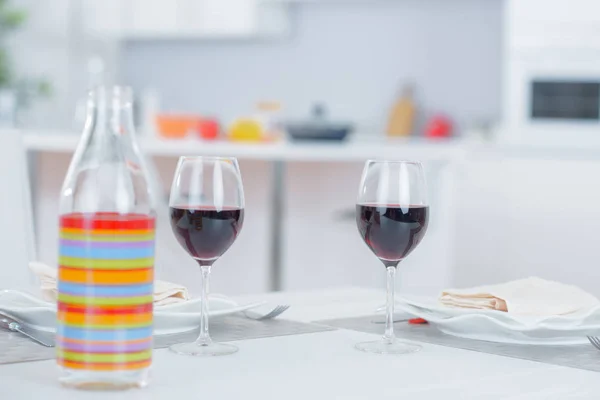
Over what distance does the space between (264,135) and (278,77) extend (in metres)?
1.31

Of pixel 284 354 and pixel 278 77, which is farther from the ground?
pixel 278 77

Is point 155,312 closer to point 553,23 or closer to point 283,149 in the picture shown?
point 283,149

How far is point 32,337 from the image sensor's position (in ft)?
3.01

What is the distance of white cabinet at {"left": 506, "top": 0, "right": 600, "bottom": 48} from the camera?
3953 millimetres

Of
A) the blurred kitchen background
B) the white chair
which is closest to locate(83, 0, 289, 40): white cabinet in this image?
the blurred kitchen background

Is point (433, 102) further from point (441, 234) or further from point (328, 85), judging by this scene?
point (441, 234)

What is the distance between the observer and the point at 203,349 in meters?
0.88

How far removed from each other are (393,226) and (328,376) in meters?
0.21

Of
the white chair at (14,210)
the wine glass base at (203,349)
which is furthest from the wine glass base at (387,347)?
the white chair at (14,210)

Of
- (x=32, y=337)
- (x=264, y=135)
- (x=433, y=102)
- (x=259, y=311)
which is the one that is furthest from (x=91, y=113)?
(x=433, y=102)

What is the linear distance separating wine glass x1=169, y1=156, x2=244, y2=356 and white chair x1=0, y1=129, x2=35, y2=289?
0.74 meters

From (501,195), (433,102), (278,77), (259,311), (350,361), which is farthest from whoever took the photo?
(278,77)

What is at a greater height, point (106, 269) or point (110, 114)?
point (110, 114)

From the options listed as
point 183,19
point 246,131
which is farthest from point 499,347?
point 183,19
